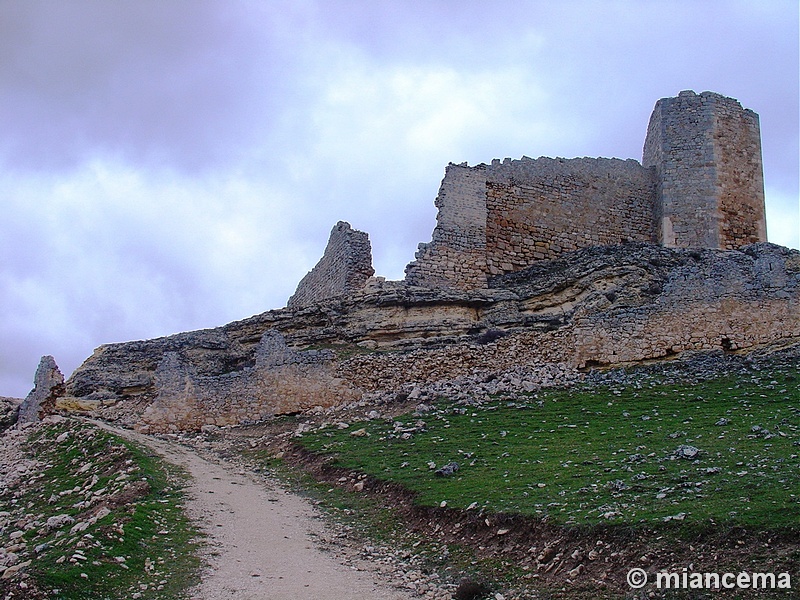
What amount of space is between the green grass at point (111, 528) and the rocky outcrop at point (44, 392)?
225 inches

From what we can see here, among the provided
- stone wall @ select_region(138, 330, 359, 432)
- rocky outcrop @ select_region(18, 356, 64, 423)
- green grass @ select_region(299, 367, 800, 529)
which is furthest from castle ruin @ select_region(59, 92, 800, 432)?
green grass @ select_region(299, 367, 800, 529)

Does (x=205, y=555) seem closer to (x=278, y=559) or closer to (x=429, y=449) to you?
(x=278, y=559)

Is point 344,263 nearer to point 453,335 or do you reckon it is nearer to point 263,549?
point 453,335

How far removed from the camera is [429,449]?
580 inches

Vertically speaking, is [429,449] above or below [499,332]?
below

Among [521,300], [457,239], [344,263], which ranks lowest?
[521,300]

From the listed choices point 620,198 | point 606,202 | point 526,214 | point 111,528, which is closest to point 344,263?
point 526,214

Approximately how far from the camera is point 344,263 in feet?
86.2

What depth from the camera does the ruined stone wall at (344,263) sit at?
2589cm

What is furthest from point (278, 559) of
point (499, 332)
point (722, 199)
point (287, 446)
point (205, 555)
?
point (722, 199)

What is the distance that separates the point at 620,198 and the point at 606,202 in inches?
17.7

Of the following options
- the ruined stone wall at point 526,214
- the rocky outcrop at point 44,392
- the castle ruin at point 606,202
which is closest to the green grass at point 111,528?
the rocky outcrop at point 44,392

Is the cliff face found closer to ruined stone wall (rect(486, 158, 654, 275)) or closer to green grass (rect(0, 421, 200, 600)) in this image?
ruined stone wall (rect(486, 158, 654, 275))

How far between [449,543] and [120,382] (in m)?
14.9
